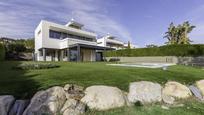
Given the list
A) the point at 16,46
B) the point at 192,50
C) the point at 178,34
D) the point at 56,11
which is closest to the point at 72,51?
the point at 56,11

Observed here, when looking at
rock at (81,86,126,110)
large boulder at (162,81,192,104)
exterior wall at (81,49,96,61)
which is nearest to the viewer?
rock at (81,86,126,110)

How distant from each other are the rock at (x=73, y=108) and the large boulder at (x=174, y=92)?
2.85 m

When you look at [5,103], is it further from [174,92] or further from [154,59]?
[154,59]

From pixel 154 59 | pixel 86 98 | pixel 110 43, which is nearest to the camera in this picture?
pixel 86 98

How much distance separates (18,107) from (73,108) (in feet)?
5.06

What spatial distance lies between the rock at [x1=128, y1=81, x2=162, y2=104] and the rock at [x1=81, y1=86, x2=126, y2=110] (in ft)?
1.37

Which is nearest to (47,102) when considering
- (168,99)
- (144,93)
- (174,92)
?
(144,93)

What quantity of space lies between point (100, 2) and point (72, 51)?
15.2m

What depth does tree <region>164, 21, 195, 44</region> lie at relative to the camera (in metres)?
40.9

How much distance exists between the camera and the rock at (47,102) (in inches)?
186

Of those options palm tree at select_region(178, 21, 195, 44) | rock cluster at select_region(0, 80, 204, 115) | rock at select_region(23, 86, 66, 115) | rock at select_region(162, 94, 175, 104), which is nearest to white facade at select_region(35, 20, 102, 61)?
palm tree at select_region(178, 21, 195, 44)

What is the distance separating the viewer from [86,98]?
540cm

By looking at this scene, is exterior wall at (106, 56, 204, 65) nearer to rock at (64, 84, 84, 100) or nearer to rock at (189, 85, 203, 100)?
rock at (189, 85, 203, 100)

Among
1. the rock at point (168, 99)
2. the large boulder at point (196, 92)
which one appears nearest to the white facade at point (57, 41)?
the large boulder at point (196, 92)
